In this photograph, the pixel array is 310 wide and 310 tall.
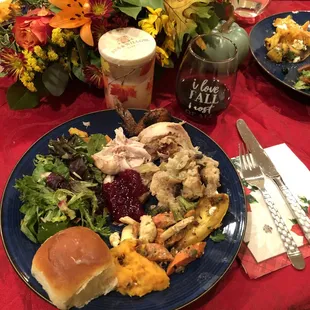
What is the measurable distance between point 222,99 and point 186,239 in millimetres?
523

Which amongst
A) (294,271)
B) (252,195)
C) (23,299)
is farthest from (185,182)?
(23,299)

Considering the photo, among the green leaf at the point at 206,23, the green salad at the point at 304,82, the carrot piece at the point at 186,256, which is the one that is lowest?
the carrot piece at the point at 186,256

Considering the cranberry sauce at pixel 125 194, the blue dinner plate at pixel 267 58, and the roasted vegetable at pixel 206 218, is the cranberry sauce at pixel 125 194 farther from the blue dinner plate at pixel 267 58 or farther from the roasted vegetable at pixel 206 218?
the blue dinner plate at pixel 267 58

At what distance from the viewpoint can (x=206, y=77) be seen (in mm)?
1201

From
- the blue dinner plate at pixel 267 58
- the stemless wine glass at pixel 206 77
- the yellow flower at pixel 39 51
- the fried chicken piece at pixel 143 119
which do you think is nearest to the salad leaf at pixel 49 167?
the fried chicken piece at pixel 143 119

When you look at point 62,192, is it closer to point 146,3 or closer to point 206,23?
point 146,3

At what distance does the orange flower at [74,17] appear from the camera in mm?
1149

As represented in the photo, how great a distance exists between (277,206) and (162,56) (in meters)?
0.62

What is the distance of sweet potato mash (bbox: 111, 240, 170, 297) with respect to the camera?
0.83m

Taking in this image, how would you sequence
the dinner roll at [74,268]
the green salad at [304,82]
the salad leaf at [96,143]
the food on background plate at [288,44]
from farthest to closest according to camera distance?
the food on background plate at [288,44] → the green salad at [304,82] → the salad leaf at [96,143] → the dinner roll at [74,268]

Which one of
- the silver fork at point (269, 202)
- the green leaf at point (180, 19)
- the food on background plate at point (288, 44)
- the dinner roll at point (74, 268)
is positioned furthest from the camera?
the food on background plate at point (288, 44)

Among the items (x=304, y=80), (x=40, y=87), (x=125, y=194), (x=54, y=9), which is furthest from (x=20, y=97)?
(x=304, y=80)

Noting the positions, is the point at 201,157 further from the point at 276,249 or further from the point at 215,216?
the point at 276,249

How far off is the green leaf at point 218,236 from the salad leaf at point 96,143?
416mm
